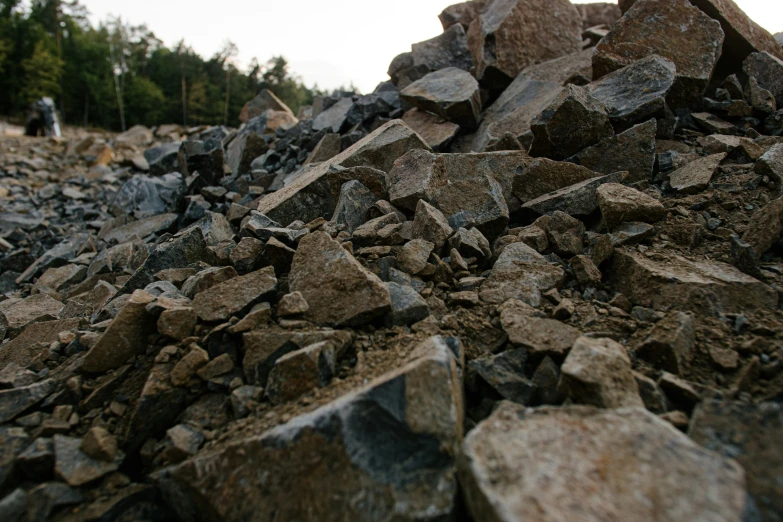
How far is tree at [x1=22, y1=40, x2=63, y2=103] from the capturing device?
96.2 feet

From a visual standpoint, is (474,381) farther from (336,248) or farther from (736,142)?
(736,142)

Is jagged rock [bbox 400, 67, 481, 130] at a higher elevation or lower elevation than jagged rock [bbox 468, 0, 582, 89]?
lower

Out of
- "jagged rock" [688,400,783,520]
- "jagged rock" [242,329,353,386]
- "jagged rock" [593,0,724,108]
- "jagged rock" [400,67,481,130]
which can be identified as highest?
"jagged rock" [593,0,724,108]

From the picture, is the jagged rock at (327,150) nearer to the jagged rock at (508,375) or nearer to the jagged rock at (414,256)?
the jagged rock at (414,256)

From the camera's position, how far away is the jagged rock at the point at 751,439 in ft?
3.80

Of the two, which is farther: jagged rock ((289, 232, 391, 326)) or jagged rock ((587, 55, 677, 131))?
jagged rock ((587, 55, 677, 131))

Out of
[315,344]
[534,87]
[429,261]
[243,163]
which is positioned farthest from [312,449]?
[243,163]

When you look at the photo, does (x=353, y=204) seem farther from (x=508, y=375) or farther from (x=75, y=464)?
(x=75, y=464)

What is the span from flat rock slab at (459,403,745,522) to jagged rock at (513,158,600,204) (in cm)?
228

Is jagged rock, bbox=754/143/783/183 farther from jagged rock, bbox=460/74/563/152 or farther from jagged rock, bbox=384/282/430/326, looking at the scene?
jagged rock, bbox=384/282/430/326

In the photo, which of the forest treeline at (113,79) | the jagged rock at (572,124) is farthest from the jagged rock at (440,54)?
the forest treeline at (113,79)

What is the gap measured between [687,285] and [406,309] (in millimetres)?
1376

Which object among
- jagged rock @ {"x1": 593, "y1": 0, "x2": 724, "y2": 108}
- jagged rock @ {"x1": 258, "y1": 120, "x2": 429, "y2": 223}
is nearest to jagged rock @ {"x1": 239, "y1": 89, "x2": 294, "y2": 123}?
jagged rock @ {"x1": 258, "y1": 120, "x2": 429, "y2": 223}

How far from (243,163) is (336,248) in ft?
17.7
